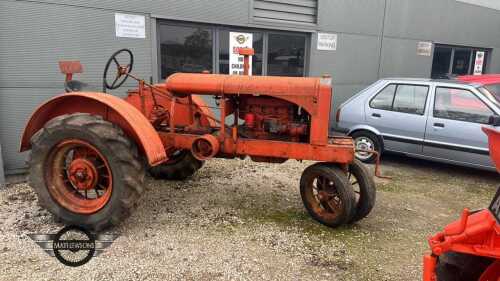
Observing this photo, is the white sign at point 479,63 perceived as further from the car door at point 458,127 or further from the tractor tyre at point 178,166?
the tractor tyre at point 178,166

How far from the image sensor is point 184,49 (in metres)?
6.13

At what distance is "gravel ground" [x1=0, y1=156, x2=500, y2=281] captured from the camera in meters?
2.94

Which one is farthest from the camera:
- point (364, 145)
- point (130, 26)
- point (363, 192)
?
point (364, 145)

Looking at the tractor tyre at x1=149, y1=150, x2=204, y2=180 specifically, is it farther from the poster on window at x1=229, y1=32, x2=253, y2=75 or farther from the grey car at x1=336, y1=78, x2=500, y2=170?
the grey car at x1=336, y1=78, x2=500, y2=170

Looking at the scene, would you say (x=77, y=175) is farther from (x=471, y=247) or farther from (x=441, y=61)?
(x=441, y=61)

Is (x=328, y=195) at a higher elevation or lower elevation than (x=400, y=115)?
lower

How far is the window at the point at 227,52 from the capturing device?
6.47 meters

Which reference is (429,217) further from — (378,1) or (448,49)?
(448,49)

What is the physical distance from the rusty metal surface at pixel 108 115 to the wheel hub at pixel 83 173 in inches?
17.2

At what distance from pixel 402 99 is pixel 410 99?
0.38 feet

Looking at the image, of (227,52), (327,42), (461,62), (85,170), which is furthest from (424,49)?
(85,170)

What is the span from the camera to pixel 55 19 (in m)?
4.81

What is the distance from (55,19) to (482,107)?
5654 mm

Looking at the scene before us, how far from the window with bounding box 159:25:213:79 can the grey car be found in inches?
96.6
